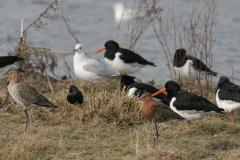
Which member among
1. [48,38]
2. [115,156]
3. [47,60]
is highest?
[48,38]

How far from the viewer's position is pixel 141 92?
7.15 metres

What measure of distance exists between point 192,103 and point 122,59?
3852 millimetres

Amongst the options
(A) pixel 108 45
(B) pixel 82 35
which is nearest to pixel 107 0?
(B) pixel 82 35

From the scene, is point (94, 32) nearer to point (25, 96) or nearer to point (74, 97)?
point (74, 97)

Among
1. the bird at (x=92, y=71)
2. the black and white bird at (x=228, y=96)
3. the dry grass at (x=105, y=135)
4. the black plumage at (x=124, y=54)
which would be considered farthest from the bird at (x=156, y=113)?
the black plumage at (x=124, y=54)

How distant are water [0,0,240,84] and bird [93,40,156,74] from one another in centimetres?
340

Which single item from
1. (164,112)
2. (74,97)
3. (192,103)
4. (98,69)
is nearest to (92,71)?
(98,69)

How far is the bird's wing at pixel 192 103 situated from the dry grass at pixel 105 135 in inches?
11.5

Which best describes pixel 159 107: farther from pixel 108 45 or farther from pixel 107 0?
pixel 107 0

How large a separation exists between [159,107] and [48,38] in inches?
477

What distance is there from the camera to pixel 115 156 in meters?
4.24

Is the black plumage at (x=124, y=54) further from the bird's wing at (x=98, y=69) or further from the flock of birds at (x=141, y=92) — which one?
the bird's wing at (x=98, y=69)

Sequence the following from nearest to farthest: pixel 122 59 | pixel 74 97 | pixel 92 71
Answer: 1. pixel 74 97
2. pixel 92 71
3. pixel 122 59

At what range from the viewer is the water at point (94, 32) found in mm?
14539
